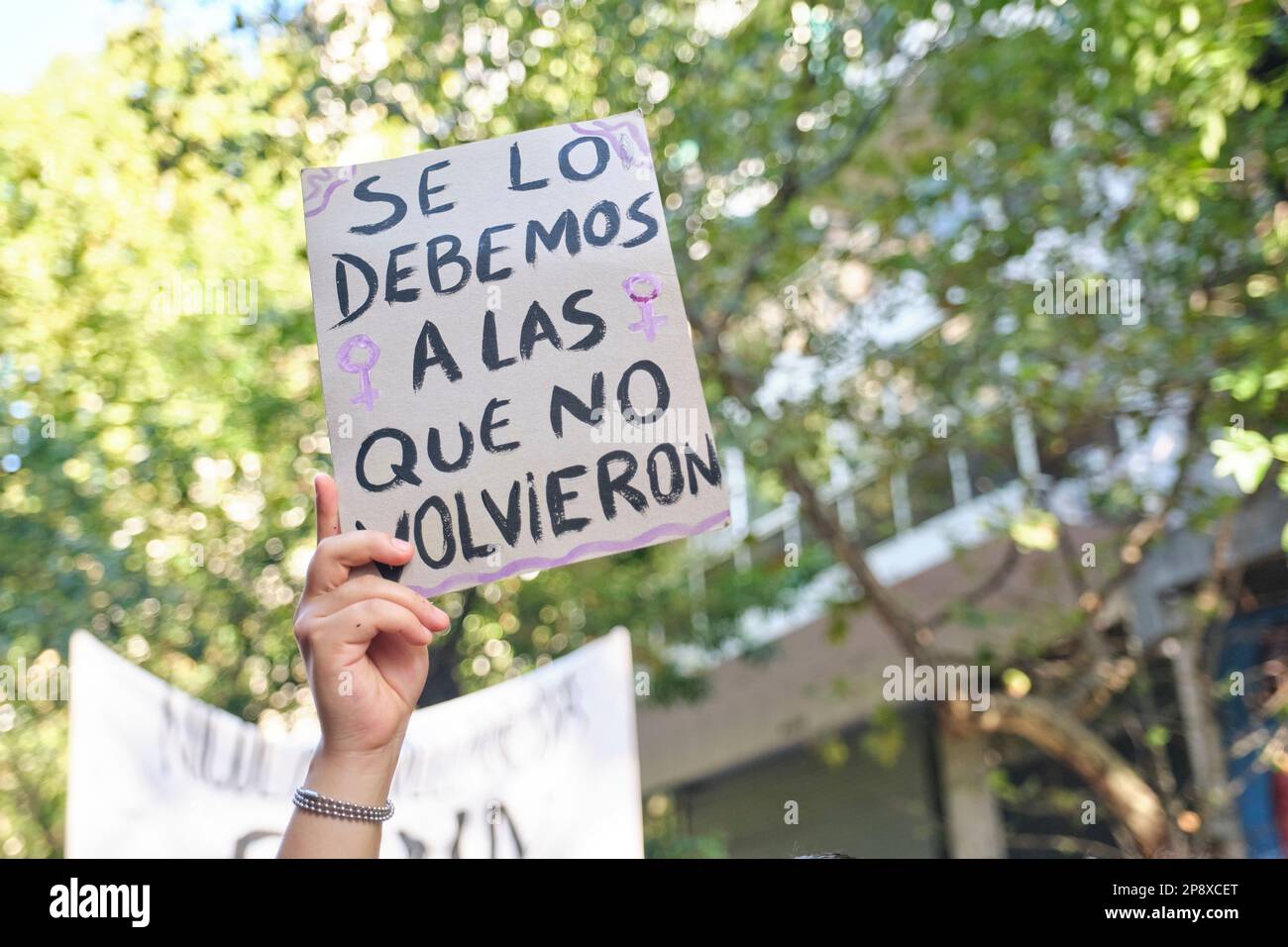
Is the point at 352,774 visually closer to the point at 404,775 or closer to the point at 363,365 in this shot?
the point at 363,365

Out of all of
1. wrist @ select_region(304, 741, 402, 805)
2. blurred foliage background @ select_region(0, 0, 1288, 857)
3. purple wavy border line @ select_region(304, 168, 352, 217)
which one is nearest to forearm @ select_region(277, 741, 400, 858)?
wrist @ select_region(304, 741, 402, 805)

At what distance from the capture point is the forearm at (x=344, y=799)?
1531mm

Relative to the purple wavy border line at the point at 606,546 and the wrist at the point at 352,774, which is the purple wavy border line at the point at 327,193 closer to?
the purple wavy border line at the point at 606,546

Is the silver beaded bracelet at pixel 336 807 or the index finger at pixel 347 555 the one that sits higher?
the index finger at pixel 347 555

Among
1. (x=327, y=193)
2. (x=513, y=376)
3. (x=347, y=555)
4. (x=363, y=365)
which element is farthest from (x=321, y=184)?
(x=347, y=555)

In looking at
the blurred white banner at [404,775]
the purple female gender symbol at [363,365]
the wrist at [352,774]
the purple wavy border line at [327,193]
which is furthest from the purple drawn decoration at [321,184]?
the blurred white banner at [404,775]

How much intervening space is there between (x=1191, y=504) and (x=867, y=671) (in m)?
4.47

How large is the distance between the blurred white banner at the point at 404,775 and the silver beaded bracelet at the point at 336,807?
8.28 feet

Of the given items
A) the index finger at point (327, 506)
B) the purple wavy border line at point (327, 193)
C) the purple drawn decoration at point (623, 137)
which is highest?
the purple drawn decoration at point (623, 137)

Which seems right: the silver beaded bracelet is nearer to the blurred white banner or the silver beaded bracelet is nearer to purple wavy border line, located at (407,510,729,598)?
purple wavy border line, located at (407,510,729,598)

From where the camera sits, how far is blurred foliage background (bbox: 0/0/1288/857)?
20.5 feet

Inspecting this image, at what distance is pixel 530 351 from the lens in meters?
1.88

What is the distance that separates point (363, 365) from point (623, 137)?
20.5 inches
